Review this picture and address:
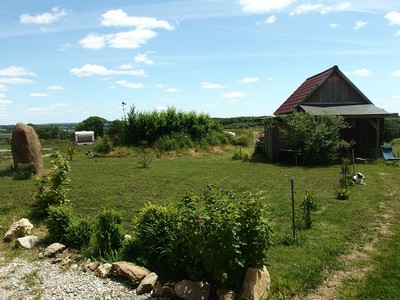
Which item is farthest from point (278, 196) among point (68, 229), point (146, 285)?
point (146, 285)

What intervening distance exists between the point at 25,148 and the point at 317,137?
1216cm

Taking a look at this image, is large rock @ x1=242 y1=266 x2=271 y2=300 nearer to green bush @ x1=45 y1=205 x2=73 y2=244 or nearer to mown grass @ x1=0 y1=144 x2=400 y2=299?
mown grass @ x1=0 y1=144 x2=400 y2=299

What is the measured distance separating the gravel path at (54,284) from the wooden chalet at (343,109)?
47.2ft

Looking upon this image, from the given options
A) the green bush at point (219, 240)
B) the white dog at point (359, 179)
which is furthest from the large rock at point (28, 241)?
the white dog at point (359, 179)

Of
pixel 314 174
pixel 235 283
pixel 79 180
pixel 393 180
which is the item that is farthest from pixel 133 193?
pixel 393 180

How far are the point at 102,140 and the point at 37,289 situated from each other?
745 inches

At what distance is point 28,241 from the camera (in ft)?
21.0

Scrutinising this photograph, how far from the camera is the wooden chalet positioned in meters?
18.8

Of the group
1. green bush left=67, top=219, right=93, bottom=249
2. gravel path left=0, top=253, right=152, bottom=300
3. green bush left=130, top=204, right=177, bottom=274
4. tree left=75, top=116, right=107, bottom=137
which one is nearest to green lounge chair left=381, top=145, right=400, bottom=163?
green bush left=130, top=204, right=177, bottom=274

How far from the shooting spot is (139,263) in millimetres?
5230

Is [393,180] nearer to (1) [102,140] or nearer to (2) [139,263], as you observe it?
(2) [139,263]

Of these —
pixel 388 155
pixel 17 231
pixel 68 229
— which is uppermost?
pixel 388 155

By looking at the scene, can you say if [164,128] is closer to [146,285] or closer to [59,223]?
[59,223]

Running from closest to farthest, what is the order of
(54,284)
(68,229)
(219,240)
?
(219,240), (54,284), (68,229)
